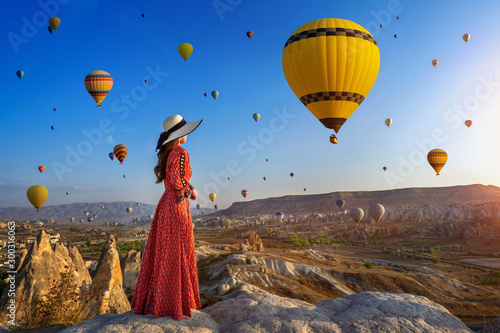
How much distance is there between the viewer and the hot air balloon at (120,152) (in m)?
49.3

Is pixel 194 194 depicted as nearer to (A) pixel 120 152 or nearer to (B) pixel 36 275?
(B) pixel 36 275

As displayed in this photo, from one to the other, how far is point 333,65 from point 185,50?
77.5ft

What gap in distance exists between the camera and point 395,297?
6.41 meters

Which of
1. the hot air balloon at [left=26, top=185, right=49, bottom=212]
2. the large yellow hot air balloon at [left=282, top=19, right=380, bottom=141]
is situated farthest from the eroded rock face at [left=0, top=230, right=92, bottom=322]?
the hot air balloon at [left=26, top=185, right=49, bottom=212]

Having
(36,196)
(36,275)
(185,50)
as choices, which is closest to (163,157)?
(36,275)

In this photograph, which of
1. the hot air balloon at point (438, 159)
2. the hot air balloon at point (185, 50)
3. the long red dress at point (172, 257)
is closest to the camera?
the long red dress at point (172, 257)

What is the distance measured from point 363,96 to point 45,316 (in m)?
17.6

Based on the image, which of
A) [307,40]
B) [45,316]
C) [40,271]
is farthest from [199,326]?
[307,40]

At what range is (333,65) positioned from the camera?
1747cm

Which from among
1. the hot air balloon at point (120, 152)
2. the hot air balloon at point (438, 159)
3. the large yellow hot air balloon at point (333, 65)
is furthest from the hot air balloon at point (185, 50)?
the hot air balloon at point (438, 159)

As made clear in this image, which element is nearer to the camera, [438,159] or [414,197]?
[438,159]

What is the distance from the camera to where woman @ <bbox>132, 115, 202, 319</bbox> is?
5.53 meters

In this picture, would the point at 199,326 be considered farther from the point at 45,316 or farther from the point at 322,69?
the point at 322,69

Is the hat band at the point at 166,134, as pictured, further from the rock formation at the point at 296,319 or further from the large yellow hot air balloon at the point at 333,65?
the large yellow hot air balloon at the point at 333,65
